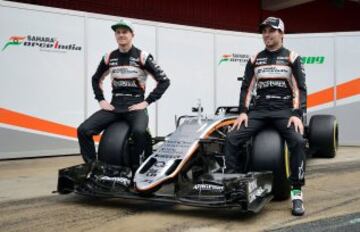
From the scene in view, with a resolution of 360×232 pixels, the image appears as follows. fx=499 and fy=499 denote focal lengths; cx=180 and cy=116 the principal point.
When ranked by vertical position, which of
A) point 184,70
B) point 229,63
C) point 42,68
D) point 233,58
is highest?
point 233,58

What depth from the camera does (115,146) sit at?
519cm

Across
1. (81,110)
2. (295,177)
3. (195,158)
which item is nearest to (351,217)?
(295,177)

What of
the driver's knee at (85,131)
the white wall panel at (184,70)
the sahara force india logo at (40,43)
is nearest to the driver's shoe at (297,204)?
the driver's knee at (85,131)

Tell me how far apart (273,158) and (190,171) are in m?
0.90

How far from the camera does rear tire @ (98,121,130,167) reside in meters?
5.18

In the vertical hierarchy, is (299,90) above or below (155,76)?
below

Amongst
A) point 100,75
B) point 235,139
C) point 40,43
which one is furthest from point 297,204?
point 40,43

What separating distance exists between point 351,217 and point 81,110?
5.77 m

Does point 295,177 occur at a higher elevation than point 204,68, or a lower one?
lower

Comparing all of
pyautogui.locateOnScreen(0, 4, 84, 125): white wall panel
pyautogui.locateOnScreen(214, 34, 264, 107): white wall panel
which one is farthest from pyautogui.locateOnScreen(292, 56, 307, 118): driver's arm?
pyautogui.locateOnScreen(214, 34, 264, 107): white wall panel

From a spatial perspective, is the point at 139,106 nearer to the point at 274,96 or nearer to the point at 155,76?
the point at 155,76

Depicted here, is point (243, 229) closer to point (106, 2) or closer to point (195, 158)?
point (195, 158)

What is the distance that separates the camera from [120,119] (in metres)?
5.46

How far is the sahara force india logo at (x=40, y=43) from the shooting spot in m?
8.13
